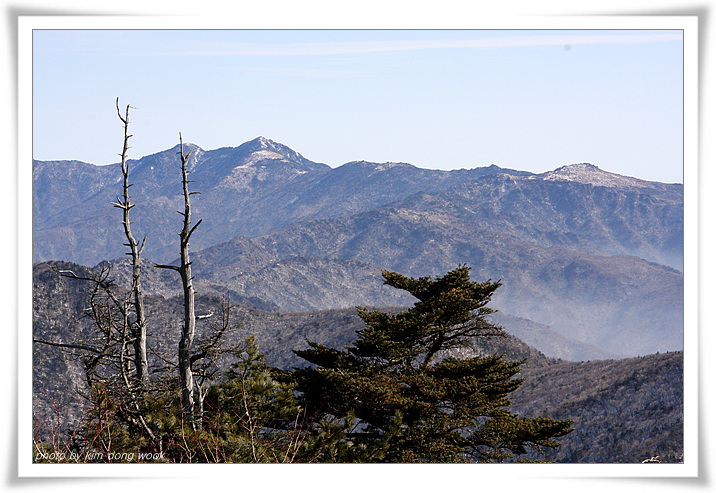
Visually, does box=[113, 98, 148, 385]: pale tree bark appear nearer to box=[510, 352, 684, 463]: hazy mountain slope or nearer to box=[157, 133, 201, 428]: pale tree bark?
box=[157, 133, 201, 428]: pale tree bark

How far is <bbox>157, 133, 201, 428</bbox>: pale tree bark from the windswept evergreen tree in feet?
9.07

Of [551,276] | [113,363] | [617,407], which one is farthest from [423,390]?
[551,276]

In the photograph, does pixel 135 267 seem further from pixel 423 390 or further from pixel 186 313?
pixel 423 390

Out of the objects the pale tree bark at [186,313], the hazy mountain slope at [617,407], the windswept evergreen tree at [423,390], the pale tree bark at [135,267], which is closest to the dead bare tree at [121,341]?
the pale tree bark at [135,267]

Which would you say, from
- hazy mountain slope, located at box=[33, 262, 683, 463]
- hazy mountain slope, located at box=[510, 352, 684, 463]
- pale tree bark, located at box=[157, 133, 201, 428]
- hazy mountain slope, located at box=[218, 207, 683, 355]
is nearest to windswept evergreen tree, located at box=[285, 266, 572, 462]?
hazy mountain slope, located at box=[33, 262, 683, 463]

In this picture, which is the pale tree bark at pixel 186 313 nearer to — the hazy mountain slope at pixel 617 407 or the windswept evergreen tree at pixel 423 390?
the windswept evergreen tree at pixel 423 390

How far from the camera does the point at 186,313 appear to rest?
7.28 metres

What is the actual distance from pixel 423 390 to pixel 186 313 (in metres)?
5.36

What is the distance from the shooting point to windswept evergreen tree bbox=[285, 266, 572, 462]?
11.1 meters

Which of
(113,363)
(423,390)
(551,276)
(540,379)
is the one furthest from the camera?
(551,276)

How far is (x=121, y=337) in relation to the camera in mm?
7430
